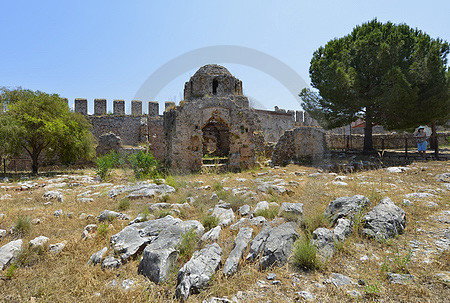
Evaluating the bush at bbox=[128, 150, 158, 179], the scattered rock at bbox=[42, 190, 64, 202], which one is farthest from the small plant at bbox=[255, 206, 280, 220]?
the bush at bbox=[128, 150, 158, 179]

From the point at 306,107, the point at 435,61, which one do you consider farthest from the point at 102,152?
the point at 435,61

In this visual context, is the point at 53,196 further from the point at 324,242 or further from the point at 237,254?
the point at 324,242

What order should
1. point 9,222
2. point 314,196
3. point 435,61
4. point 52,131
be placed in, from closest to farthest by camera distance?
point 9,222, point 314,196, point 52,131, point 435,61

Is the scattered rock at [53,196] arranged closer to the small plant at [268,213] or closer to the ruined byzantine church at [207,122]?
the ruined byzantine church at [207,122]

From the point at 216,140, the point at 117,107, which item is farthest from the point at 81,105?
the point at 216,140

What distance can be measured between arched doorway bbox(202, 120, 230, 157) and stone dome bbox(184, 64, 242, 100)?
528 centimetres

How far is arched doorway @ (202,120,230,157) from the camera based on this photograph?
19.0 meters

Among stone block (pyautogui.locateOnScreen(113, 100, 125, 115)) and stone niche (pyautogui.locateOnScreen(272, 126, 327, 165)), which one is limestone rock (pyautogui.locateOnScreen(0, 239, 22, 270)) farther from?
stone block (pyautogui.locateOnScreen(113, 100, 125, 115))

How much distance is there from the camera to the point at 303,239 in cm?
328

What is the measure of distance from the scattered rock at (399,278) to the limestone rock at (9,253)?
491 centimetres

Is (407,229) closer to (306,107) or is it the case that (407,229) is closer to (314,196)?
(314,196)

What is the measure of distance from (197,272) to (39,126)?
46.7 ft

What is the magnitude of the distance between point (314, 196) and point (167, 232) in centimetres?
402

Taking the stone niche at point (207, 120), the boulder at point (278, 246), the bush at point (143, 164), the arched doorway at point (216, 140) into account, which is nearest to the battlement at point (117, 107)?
the arched doorway at point (216, 140)
